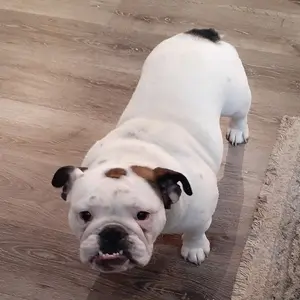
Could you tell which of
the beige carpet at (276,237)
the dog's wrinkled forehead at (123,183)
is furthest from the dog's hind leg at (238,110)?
the dog's wrinkled forehead at (123,183)

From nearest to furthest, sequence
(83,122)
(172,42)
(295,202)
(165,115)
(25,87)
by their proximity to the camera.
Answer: (165,115), (172,42), (295,202), (83,122), (25,87)

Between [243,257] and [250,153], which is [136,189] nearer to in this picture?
[243,257]

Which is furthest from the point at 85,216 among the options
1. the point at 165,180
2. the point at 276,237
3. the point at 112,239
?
the point at 276,237

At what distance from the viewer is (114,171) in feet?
4.27

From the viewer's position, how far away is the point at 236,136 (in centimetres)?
196

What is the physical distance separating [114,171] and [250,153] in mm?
769

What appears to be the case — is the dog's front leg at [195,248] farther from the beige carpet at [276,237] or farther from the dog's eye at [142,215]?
the dog's eye at [142,215]

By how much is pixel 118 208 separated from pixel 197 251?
1.61 ft

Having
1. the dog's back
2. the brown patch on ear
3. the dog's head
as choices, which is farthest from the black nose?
the dog's back

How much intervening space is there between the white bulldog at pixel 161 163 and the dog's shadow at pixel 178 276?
0.04m

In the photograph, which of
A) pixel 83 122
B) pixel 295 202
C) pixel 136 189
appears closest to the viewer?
pixel 136 189

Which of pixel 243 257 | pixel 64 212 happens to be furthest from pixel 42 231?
pixel 243 257

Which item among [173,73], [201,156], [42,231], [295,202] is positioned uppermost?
[173,73]

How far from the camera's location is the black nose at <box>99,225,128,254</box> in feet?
4.21
